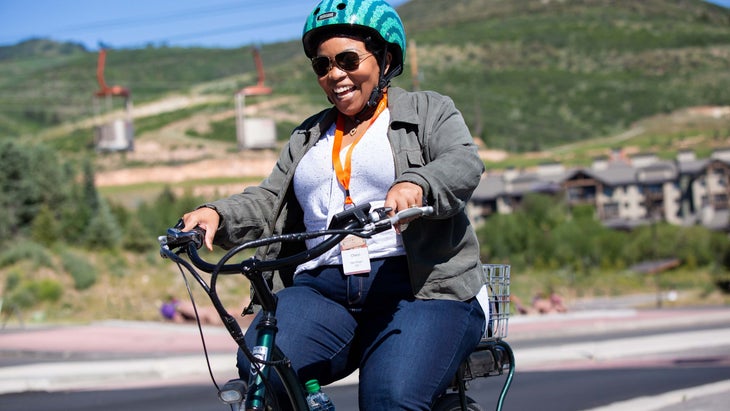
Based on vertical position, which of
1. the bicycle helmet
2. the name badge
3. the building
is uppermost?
the bicycle helmet

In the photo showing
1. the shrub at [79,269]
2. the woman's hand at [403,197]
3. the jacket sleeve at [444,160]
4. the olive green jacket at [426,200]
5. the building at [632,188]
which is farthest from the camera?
the building at [632,188]

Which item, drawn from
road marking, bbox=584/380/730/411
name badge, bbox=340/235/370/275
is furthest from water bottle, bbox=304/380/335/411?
road marking, bbox=584/380/730/411

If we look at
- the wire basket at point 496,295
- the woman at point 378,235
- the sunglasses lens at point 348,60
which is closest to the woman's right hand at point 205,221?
the woman at point 378,235

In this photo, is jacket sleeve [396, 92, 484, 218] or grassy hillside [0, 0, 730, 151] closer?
jacket sleeve [396, 92, 484, 218]

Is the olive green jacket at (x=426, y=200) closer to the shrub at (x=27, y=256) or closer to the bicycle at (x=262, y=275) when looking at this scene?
the bicycle at (x=262, y=275)

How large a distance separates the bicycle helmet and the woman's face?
0.10ft

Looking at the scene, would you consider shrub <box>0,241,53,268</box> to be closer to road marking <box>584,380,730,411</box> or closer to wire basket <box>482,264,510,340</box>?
road marking <box>584,380,730,411</box>

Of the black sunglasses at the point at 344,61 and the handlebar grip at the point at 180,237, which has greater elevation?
Result: the black sunglasses at the point at 344,61

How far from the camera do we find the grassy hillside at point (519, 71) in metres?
110

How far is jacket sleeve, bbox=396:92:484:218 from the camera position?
3.29m

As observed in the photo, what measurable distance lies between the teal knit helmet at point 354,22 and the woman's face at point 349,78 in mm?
49

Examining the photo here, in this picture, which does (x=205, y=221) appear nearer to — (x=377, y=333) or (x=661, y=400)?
(x=377, y=333)

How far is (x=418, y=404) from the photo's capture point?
3.39m

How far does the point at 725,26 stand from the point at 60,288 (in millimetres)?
132682
